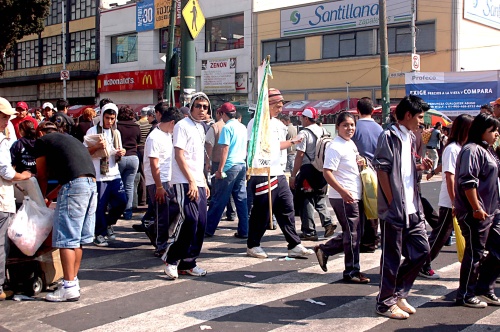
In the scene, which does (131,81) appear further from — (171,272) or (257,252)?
(171,272)

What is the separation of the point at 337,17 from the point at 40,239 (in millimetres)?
28894

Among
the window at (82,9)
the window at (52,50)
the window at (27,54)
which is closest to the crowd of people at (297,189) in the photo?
the window at (82,9)

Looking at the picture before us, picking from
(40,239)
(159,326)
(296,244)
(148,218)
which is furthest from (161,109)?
(159,326)

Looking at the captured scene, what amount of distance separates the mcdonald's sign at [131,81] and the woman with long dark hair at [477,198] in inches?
1371

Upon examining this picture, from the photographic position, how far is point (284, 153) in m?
7.92

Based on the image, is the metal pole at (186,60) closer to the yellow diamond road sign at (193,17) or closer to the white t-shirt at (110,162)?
the yellow diamond road sign at (193,17)

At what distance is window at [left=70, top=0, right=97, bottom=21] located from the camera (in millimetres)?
44688

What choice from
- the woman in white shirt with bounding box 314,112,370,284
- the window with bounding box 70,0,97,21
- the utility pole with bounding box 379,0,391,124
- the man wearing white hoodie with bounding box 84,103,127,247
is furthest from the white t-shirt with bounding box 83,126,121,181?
the window with bounding box 70,0,97,21

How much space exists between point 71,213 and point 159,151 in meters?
2.00

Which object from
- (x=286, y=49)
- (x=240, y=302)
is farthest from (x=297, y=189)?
(x=286, y=49)

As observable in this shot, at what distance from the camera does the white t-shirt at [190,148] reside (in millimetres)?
6191

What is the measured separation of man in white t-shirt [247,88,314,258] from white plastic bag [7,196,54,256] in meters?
2.49

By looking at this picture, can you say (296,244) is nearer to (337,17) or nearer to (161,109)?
(161,109)

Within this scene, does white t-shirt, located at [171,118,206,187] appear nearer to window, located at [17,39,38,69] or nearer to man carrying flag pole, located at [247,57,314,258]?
man carrying flag pole, located at [247,57,314,258]
